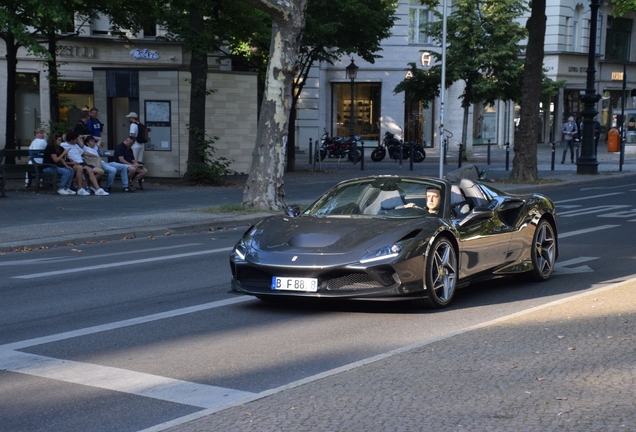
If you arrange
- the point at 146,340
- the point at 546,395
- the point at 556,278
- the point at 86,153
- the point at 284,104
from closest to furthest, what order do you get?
the point at 546,395 < the point at 146,340 < the point at 556,278 < the point at 284,104 < the point at 86,153

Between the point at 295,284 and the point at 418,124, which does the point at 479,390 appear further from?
the point at 418,124

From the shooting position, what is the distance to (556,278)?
10.4 m

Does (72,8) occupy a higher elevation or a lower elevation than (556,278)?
higher

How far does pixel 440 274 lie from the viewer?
841 cm

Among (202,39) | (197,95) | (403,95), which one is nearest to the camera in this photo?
(202,39)

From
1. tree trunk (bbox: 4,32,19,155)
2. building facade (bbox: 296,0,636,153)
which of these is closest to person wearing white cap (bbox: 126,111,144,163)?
tree trunk (bbox: 4,32,19,155)

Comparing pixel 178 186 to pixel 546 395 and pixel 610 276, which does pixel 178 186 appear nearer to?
pixel 610 276

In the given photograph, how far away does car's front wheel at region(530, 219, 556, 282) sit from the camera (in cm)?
1008

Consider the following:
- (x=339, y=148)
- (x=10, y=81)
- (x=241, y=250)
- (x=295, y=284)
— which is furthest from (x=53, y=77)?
(x=295, y=284)

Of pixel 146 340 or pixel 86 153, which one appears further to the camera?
pixel 86 153

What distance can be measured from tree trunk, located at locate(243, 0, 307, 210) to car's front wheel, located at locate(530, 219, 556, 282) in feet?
29.5

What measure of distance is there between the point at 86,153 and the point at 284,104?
565 centimetres

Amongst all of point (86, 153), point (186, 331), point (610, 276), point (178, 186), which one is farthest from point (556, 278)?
point (178, 186)

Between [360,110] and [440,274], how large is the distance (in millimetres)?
40374
